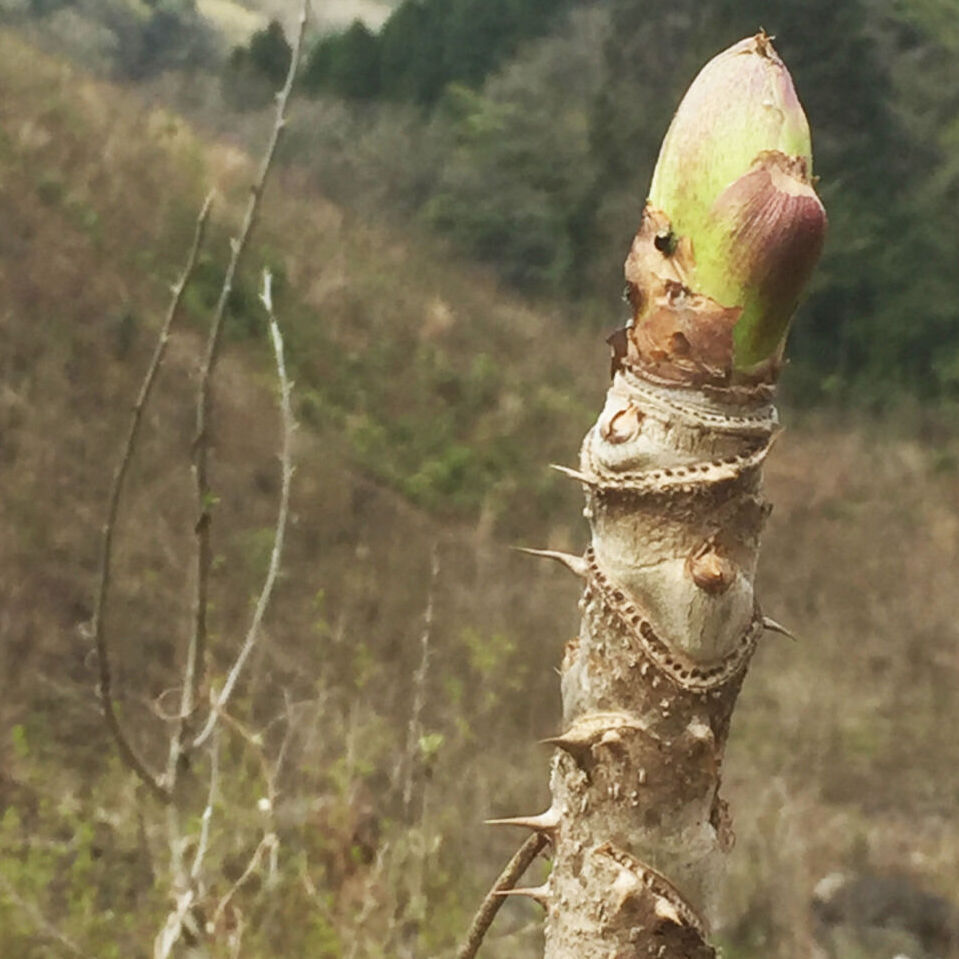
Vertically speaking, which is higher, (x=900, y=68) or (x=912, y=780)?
(x=900, y=68)

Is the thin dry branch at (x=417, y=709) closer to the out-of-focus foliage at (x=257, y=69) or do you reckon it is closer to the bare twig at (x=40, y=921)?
the bare twig at (x=40, y=921)

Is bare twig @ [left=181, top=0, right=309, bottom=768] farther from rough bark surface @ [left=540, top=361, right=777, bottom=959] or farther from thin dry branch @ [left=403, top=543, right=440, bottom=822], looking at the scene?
thin dry branch @ [left=403, top=543, right=440, bottom=822]

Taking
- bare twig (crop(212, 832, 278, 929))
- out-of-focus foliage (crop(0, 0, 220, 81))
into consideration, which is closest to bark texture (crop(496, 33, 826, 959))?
bare twig (crop(212, 832, 278, 929))

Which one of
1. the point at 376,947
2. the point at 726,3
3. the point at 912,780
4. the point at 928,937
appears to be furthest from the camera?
the point at 726,3

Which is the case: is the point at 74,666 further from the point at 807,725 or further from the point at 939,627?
the point at 939,627

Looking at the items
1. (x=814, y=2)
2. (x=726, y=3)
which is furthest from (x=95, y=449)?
(x=814, y=2)

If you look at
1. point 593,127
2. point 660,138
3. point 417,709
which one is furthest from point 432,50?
point 417,709

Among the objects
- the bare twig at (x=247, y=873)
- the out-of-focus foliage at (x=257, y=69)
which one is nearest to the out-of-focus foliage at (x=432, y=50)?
the out-of-focus foliage at (x=257, y=69)
